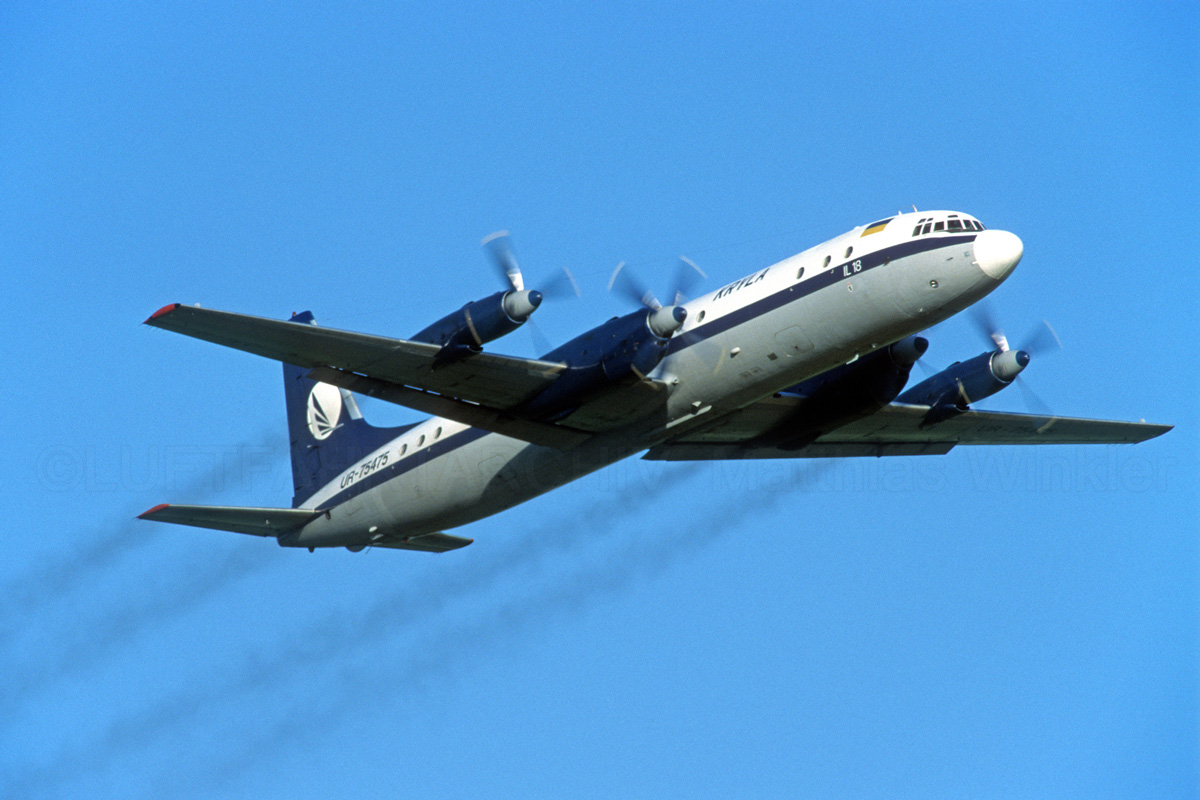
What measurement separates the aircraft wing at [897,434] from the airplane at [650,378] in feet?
0.24

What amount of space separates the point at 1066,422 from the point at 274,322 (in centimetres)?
1859

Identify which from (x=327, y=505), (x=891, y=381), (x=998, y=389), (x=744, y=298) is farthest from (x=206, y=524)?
(x=998, y=389)

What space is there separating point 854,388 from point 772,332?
166 inches

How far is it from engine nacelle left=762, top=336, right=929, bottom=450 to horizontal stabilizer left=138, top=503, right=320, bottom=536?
37.8 feet

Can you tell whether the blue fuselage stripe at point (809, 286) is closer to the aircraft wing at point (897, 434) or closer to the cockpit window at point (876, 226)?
the cockpit window at point (876, 226)

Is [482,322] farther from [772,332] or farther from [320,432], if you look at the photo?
[320,432]

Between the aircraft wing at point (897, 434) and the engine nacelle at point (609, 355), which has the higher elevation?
the engine nacelle at point (609, 355)

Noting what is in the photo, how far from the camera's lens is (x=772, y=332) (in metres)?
22.8

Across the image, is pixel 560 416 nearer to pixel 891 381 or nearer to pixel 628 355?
pixel 628 355

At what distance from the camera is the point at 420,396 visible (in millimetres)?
23891

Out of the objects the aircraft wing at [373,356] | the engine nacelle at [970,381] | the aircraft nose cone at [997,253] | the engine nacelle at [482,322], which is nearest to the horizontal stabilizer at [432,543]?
the aircraft wing at [373,356]

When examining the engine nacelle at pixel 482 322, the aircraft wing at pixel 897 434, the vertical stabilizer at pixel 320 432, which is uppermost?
the vertical stabilizer at pixel 320 432

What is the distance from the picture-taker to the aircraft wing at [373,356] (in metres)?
21.2

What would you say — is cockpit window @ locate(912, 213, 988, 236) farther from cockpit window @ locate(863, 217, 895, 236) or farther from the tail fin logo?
the tail fin logo
